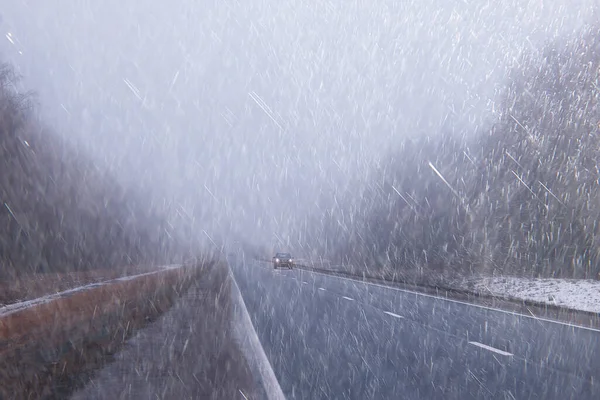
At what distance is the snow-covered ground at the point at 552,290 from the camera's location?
67.4 ft

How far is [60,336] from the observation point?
331 inches

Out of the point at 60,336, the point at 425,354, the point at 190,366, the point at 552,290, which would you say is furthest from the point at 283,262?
the point at 60,336

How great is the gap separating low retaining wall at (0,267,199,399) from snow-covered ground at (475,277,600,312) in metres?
13.1

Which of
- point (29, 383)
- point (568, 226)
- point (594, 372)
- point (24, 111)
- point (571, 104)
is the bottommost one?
point (29, 383)

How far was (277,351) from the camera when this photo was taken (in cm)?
1116

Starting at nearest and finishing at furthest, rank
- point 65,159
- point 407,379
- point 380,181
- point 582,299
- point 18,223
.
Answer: point 407,379 < point 582,299 < point 18,223 < point 65,159 < point 380,181

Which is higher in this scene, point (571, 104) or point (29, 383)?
point (571, 104)

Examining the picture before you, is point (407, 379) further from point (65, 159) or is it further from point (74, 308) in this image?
point (65, 159)

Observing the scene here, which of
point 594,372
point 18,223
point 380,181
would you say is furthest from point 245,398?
point 380,181

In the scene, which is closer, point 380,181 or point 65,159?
point 65,159

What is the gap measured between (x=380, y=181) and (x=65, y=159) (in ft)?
94.3

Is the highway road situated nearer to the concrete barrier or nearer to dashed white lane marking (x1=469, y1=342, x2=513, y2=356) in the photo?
dashed white lane marking (x1=469, y1=342, x2=513, y2=356)

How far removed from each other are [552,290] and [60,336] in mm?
21043

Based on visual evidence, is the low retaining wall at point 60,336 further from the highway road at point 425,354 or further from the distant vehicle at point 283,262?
the distant vehicle at point 283,262
